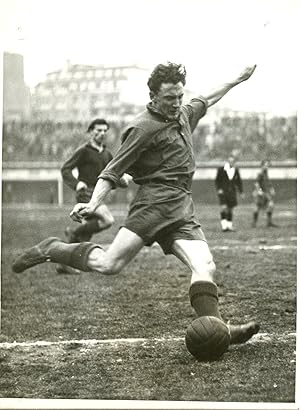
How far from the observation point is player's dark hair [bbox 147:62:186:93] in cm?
315

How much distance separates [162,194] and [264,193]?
46 cm

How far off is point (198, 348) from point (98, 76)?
4.08 feet

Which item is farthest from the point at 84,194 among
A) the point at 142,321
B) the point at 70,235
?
the point at 142,321

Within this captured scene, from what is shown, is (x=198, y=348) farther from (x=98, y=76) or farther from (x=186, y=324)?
(x=98, y=76)

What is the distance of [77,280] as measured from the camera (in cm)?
335

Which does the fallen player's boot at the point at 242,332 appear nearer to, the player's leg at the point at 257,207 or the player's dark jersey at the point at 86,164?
the player's leg at the point at 257,207

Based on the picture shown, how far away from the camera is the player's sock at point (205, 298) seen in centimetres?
304

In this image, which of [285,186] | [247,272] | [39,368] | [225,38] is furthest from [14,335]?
[225,38]

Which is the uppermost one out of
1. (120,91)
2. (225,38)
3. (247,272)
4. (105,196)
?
(225,38)

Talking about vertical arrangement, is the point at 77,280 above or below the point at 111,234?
below

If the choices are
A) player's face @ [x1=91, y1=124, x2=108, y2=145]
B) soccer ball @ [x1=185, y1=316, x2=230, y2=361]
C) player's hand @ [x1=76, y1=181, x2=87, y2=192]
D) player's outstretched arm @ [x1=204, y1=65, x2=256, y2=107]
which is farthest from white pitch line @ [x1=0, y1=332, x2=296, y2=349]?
player's outstretched arm @ [x1=204, y1=65, x2=256, y2=107]

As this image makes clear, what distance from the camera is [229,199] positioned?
3367 mm

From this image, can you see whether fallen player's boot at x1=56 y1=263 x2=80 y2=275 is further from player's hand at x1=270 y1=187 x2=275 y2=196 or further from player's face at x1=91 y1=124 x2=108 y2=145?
player's hand at x1=270 y1=187 x2=275 y2=196

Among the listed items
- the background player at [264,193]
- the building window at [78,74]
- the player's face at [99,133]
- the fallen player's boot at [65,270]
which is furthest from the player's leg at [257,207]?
the building window at [78,74]
